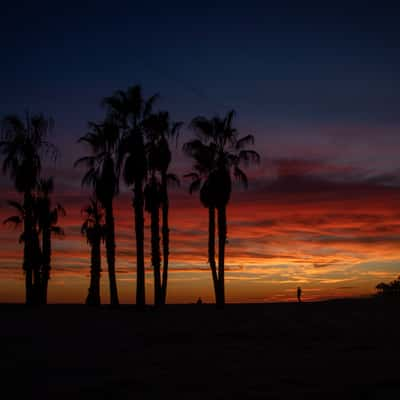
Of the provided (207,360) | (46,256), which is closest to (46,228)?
(46,256)

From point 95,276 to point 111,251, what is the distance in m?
7.65

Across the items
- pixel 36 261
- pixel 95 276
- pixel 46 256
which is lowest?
pixel 95 276

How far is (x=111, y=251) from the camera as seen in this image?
35.7 m

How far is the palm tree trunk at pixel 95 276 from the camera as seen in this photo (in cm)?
4139

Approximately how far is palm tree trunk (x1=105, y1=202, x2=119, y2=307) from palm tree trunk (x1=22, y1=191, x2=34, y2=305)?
18.8ft

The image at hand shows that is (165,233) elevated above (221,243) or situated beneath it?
elevated above

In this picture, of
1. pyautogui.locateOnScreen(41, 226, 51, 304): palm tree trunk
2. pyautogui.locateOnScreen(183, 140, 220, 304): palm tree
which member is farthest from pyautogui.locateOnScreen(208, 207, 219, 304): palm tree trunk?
pyautogui.locateOnScreen(41, 226, 51, 304): palm tree trunk

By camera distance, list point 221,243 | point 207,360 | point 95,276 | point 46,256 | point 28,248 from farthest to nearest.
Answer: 1. point 46,256
2. point 95,276
3. point 221,243
4. point 28,248
5. point 207,360

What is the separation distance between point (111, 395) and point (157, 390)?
81 cm

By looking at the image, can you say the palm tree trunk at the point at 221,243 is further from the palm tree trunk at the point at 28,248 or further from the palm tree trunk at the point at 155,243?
the palm tree trunk at the point at 28,248

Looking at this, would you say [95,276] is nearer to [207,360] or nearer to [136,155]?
[136,155]

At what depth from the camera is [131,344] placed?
1593 centimetres

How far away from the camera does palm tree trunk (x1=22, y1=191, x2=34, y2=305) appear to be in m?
36.4

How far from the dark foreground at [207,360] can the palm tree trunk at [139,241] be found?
11.1 meters
